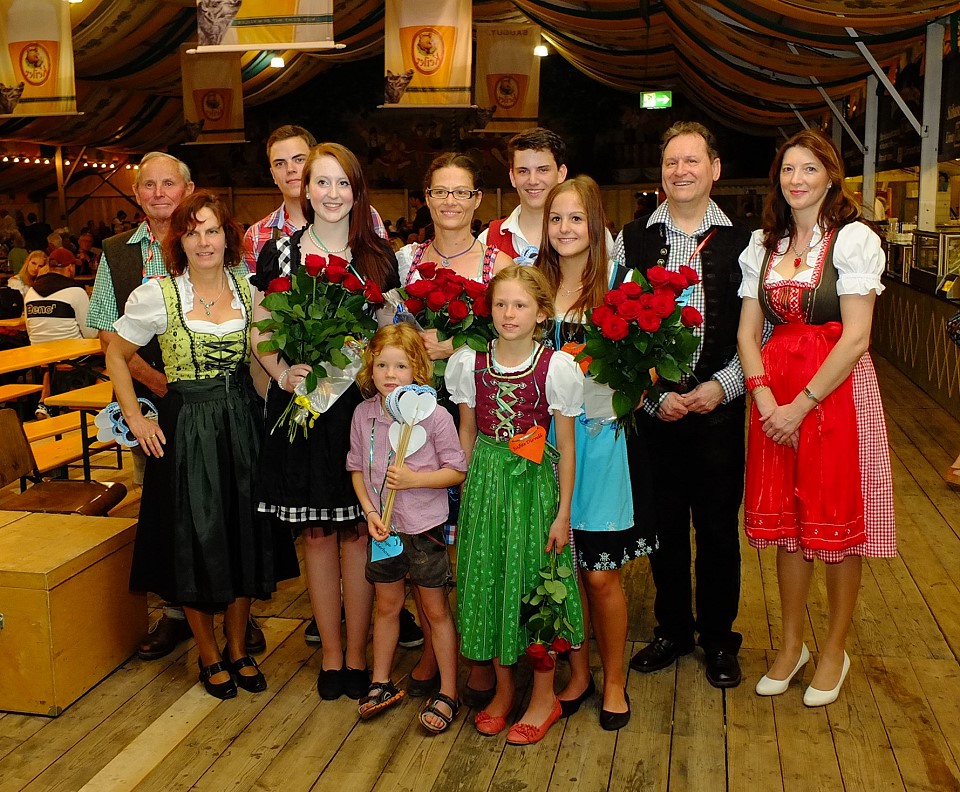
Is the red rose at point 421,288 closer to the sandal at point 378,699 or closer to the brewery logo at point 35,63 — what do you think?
the sandal at point 378,699

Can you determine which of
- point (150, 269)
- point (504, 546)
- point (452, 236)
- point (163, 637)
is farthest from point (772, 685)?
point (150, 269)

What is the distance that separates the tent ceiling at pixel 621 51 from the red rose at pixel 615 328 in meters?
5.33

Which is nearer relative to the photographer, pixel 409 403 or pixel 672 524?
pixel 409 403

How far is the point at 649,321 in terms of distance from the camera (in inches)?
107

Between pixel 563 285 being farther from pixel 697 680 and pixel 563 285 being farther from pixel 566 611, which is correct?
pixel 697 680

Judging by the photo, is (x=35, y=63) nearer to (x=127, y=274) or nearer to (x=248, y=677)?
(x=127, y=274)

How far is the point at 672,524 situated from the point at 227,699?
154cm

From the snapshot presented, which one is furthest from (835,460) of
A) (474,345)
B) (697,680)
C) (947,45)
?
(947,45)

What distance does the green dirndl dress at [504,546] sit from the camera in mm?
2930

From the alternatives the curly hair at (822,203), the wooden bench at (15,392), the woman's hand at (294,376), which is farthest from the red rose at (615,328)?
the wooden bench at (15,392)

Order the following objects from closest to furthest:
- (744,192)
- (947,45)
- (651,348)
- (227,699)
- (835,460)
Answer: (651,348), (835,460), (227,699), (947,45), (744,192)

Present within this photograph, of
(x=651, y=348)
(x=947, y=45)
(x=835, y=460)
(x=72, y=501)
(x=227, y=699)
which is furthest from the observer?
(x=947, y=45)

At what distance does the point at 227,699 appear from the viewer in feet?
10.9

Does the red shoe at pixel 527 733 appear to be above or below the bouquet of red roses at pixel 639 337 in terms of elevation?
below
